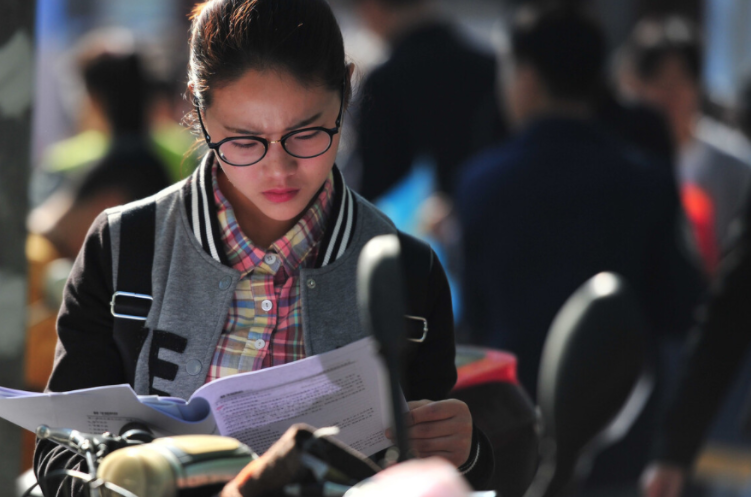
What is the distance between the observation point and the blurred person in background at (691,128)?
3.88m

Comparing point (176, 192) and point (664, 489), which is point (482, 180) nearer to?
point (664, 489)

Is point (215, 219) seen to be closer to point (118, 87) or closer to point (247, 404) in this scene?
point (247, 404)

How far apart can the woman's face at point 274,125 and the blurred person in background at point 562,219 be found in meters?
1.45

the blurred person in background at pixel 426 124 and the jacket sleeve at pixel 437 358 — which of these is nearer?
the jacket sleeve at pixel 437 358

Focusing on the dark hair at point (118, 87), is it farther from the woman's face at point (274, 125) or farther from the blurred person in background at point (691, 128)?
the woman's face at point (274, 125)

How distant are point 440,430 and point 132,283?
1.59 ft

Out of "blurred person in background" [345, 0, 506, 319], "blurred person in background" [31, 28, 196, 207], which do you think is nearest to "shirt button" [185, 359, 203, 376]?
"blurred person in background" [345, 0, 506, 319]

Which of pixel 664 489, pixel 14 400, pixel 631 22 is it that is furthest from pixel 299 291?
pixel 631 22

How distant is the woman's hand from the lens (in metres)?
1.33

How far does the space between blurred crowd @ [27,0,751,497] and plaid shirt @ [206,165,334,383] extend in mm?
330

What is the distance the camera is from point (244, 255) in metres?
1.51

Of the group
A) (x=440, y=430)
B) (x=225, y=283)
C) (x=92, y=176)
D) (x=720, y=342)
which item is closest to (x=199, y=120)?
(x=225, y=283)

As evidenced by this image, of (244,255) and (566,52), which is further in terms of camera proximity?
(566,52)

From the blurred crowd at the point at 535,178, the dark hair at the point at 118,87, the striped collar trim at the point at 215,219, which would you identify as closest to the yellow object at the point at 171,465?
the striped collar trim at the point at 215,219
